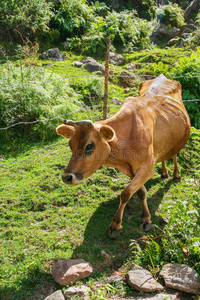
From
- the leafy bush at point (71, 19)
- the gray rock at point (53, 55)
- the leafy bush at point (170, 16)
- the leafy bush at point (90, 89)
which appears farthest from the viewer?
the leafy bush at point (170, 16)

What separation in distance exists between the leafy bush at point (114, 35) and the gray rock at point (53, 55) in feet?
4.62

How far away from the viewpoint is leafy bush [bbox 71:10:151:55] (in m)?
14.1

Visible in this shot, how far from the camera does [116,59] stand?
1361cm

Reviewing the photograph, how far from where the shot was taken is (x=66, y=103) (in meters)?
8.41

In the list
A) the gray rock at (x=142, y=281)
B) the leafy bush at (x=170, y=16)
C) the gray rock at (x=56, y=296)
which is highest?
the leafy bush at (x=170, y=16)

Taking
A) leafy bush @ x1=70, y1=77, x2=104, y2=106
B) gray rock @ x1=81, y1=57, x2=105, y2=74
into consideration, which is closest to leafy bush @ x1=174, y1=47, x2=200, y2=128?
leafy bush @ x1=70, y1=77, x2=104, y2=106

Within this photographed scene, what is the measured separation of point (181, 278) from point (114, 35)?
13.5 metres

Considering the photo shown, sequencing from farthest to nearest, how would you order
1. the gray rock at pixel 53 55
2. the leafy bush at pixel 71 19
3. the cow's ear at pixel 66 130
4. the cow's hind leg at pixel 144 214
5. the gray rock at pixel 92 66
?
the leafy bush at pixel 71 19 → the gray rock at pixel 53 55 → the gray rock at pixel 92 66 → the cow's hind leg at pixel 144 214 → the cow's ear at pixel 66 130

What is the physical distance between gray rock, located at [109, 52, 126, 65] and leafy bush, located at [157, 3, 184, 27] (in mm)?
8318

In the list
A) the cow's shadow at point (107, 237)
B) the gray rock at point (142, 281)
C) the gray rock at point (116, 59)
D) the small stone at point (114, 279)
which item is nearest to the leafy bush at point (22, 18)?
the gray rock at point (116, 59)

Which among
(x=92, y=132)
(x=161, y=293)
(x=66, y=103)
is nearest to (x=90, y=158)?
(x=92, y=132)

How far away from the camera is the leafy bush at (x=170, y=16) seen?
65.3 ft

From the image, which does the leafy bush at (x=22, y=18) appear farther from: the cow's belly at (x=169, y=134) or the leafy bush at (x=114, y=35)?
the cow's belly at (x=169, y=134)

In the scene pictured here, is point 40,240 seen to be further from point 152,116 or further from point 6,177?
point 152,116
